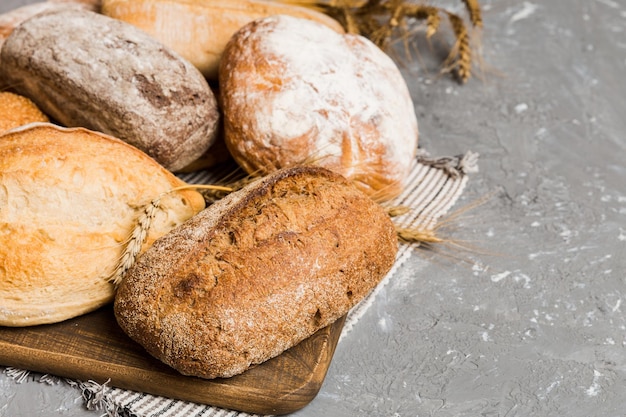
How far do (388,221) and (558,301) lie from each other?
54cm

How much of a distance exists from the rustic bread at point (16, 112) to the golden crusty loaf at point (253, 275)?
0.66 meters

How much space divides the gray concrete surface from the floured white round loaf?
0.32 m

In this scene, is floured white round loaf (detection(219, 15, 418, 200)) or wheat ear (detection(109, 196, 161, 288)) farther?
floured white round loaf (detection(219, 15, 418, 200))

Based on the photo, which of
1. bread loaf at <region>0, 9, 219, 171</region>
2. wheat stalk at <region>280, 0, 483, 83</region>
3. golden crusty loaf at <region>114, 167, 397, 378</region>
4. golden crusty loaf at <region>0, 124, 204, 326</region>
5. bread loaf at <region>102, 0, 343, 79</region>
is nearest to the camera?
golden crusty loaf at <region>114, 167, 397, 378</region>

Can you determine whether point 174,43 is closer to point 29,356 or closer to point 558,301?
point 29,356

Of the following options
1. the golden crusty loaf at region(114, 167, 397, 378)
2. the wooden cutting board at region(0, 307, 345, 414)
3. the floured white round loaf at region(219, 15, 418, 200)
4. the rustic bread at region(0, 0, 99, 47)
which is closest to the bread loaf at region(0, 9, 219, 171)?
the floured white round loaf at region(219, 15, 418, 200)

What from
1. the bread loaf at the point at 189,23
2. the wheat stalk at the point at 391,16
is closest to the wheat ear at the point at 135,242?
the bread loaf at the point at 189,23

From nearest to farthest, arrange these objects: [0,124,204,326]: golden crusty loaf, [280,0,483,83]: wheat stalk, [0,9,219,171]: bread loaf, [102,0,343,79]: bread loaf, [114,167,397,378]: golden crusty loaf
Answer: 1. [114,167,397,378]: golden crusty loaf
2. [0,124,204,326]: golden crusty loaf
3. [0,9,219,171]: bread loaf
4. [102,0,343,79]: bread loaf
5. [280,0,483,83]: wheat stalk

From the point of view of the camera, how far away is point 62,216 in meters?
1.90

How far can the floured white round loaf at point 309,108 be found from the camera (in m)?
2.26

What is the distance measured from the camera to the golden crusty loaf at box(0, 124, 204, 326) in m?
1.84

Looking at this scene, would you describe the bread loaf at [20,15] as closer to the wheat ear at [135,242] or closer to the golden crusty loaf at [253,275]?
the wheat ear at [135,242]

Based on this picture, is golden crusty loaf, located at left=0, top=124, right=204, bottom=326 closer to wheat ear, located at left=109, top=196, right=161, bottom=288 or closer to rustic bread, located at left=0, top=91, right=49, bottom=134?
wheat ear, located at left=109, top=196, right=161, bottom=288

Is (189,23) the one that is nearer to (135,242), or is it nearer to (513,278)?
(135,242)
